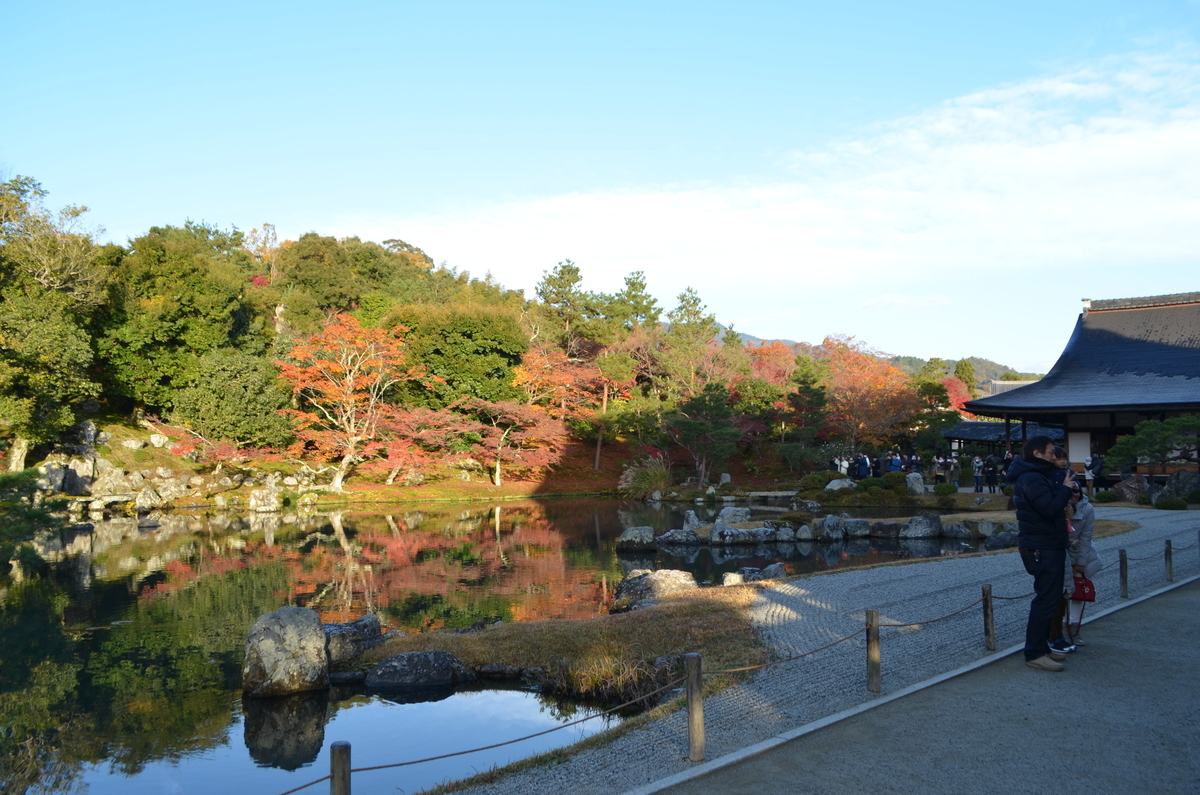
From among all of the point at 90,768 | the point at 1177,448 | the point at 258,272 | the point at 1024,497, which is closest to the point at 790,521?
the point at 1177,448

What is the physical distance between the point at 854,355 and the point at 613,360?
38.4 feet

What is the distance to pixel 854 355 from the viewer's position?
3425cm

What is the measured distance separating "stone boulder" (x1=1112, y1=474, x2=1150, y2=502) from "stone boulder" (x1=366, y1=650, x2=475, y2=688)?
1652cm

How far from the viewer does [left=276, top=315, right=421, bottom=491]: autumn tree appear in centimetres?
2338

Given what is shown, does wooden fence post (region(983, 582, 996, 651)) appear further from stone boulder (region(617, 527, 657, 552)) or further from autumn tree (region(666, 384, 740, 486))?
autumn tree (region(666, 384, 740, 486))

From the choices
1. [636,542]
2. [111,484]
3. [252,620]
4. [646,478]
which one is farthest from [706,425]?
[252,620]

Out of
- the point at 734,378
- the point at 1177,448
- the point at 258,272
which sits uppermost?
the point at 258,272

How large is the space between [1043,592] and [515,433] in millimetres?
22776

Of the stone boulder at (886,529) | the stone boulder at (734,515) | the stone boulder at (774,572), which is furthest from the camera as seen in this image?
the stone boulder at (734,515)

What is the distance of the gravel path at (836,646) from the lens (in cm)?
394

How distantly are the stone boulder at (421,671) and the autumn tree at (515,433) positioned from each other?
18967 millimetres

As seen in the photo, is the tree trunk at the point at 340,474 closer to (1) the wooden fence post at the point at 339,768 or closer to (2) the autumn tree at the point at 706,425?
(2) the autumn tree at the point at 706,425

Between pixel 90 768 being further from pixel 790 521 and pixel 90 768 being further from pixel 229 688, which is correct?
pixel 790 521

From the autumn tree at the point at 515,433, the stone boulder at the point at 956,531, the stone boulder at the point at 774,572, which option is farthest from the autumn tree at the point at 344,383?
the stone boulder at the point at 956,531
